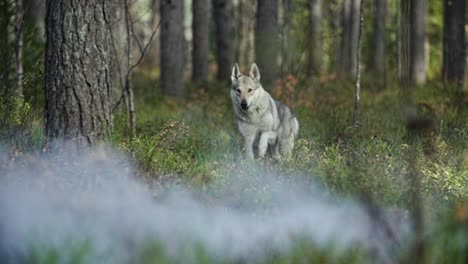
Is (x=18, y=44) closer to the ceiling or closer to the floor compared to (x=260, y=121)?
closer to the ceiling

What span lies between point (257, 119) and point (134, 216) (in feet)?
14.0

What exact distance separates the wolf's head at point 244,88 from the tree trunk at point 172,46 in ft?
19.6

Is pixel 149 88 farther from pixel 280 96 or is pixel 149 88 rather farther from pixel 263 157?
pixel 263 157

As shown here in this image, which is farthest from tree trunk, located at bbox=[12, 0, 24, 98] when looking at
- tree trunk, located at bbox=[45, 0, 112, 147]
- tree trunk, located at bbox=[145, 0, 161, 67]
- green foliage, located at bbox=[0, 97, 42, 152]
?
tree trunk, located at bbox=[145, 0, 161, 67]

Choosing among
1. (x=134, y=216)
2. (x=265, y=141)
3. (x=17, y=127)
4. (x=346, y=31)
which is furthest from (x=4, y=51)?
(x=346, y=31)

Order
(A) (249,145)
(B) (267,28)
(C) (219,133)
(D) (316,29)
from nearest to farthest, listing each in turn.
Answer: (A) (249,145), (C) (219,133), (B) (267,28), (D) (316,29)

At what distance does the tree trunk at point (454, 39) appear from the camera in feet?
55.3

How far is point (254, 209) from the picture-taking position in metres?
6.38

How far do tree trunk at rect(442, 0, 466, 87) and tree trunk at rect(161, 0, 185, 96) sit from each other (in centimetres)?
608

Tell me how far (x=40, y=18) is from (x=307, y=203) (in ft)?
54.1

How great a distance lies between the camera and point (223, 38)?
68.0ft

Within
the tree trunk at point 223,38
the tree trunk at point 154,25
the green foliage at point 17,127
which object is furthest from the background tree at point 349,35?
the green foliage at point 17,127

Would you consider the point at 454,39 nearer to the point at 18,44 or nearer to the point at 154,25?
the point at 18,44

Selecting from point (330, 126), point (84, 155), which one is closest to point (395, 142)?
point (330, 126)
